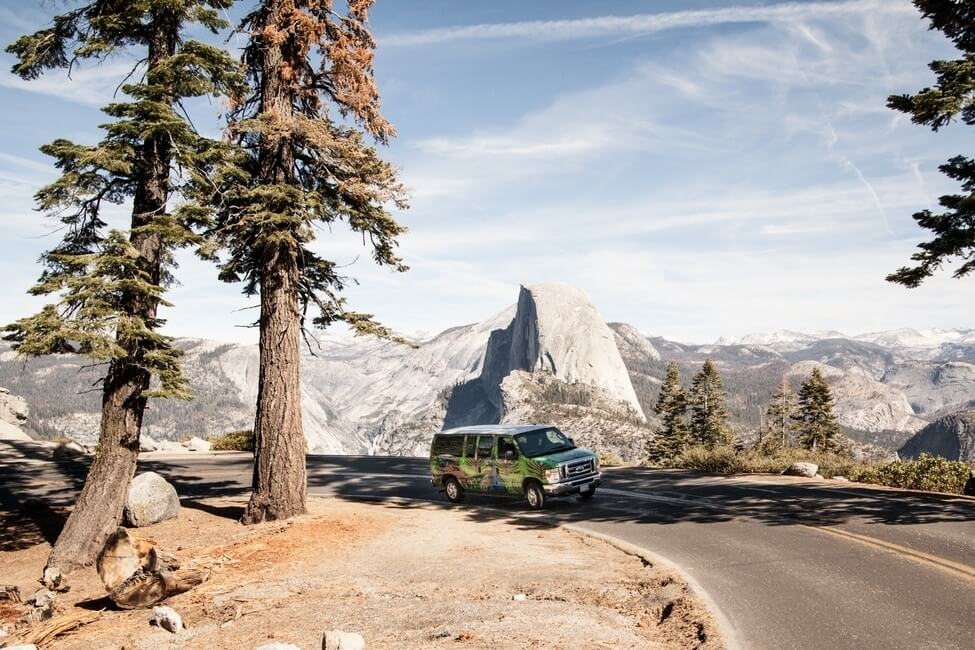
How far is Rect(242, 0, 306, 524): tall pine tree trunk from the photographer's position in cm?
1284

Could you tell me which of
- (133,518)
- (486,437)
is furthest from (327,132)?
(133,518)

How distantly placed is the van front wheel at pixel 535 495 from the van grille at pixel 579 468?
748 mm

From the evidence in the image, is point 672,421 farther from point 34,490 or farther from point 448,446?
point 34,490

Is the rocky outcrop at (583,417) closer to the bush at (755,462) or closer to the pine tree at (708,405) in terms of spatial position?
the pine tree at (708,405)

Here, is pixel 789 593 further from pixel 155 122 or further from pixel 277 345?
pixel 155 122

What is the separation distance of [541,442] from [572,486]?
1.43m

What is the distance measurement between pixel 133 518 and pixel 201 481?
25.3ft

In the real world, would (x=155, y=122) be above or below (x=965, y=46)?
below

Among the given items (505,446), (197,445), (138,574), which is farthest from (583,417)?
(138,574)

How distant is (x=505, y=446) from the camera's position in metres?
15.3

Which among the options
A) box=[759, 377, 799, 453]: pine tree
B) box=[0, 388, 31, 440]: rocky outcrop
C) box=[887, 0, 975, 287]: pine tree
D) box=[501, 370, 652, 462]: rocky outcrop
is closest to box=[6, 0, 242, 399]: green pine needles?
box=[887, 0, 975, 287]: pine tree

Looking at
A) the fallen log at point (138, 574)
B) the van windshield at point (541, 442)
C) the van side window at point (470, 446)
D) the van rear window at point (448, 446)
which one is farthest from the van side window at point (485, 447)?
the fallen log at point (138, 574)

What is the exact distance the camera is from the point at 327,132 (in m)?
13.0

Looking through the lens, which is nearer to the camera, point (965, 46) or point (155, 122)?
point (155, 122)
